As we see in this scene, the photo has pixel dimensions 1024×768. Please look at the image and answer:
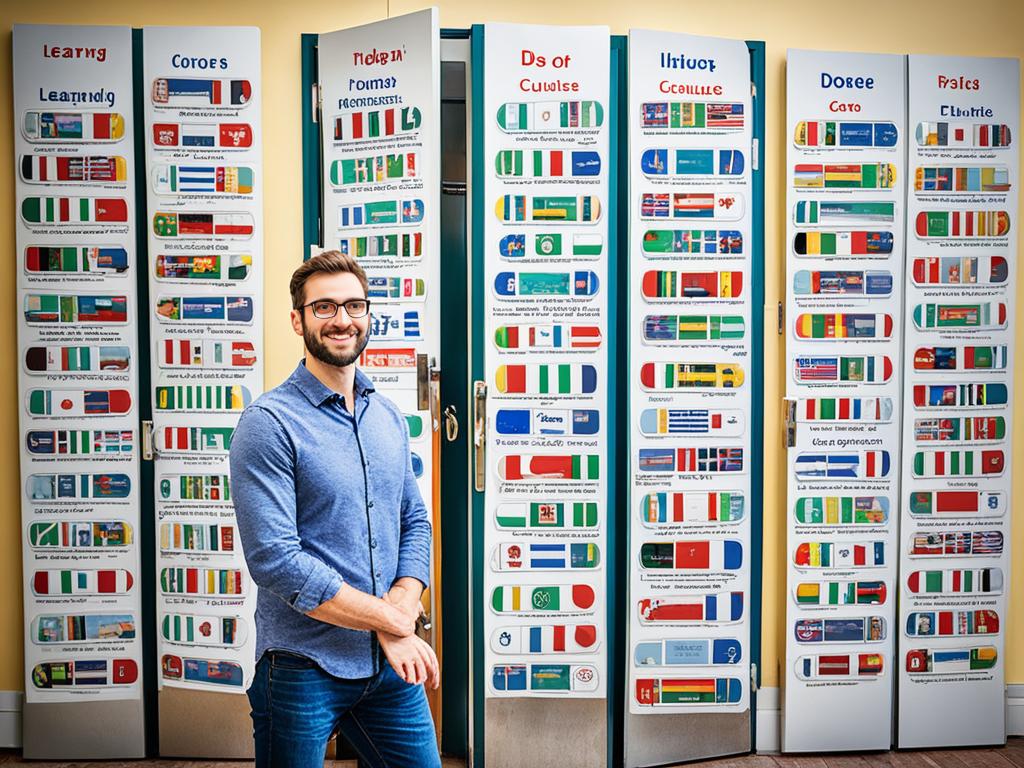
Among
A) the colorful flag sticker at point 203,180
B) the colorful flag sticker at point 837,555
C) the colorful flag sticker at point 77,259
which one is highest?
the colorful flag sticker at point 203,180

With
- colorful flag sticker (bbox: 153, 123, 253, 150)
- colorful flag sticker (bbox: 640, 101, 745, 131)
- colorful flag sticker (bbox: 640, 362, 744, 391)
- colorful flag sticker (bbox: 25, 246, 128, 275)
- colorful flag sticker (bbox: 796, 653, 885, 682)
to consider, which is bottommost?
colorful flag sticker (bbox: 796, 653, 885, 682)

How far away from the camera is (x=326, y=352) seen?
1770mm

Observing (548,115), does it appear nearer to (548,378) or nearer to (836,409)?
(548,378)

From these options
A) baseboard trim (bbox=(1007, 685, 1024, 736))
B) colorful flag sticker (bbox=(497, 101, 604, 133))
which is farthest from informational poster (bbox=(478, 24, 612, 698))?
baseboard trim (bbox=(1007, 685, 1024, 736))

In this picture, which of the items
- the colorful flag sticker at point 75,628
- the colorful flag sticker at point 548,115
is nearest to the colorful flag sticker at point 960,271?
the colorful flag sticker at point 548,115

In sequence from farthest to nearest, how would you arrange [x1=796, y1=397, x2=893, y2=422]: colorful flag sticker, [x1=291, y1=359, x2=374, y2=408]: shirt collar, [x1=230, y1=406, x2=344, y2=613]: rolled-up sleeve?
[x1=796, y1=397, x2=893, y2=422]: colorful flag sticker → [x1=291, y1=359, x2=374, y2=408]: shirt collar → [x1=230, y1=406, x2=344, y2=613]: rolled-up sleeve

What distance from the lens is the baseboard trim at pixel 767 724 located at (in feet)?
10.6

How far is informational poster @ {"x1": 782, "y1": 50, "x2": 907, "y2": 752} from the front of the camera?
10.4ft

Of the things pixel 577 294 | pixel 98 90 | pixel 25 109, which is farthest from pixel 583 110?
pixel 25 109

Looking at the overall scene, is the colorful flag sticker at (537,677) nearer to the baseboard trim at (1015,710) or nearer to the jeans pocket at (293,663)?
the jeans pocket at (293,663)

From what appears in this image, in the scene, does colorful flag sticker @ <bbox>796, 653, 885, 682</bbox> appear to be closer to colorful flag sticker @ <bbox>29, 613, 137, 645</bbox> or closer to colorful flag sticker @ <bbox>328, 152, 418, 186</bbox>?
colorful flag sticker @ <bbox>328, 152, 418, 186</bbox>

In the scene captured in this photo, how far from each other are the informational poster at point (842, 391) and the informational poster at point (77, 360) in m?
2.64

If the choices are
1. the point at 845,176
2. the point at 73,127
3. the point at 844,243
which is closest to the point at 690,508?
the point at 844,243

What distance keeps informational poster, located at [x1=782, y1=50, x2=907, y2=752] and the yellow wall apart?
84 mm
